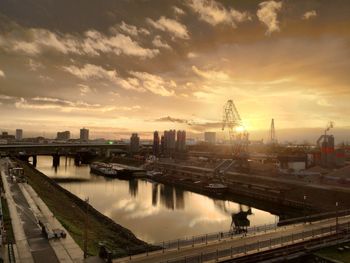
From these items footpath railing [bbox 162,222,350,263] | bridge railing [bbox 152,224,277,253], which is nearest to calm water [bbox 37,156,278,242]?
bridge railing [bbox 152,224,277,253]

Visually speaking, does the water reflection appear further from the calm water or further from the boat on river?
the boat on river

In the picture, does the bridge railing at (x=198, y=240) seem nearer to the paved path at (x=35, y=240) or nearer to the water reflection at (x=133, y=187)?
the paved path at (x=35, y=240)

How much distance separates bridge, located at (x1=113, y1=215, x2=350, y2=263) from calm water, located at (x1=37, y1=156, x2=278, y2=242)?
59.0 feet

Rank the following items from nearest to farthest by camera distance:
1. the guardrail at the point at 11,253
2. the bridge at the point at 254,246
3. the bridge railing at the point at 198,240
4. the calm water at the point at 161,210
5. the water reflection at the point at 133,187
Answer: the guardrail at the point at 11,253 → the bridge at the point at 254,246 → the bridge railing at the point at 198,240 → the calm water at the point at 161,210 → the water reflection at the point at 133,187

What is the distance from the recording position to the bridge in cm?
2878

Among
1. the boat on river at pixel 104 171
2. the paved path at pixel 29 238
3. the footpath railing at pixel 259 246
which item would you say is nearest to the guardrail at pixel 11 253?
the paved path at pixel 29 238

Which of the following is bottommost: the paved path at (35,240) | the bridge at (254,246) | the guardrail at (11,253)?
the bridge at (254,246)

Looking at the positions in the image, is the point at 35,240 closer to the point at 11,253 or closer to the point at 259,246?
the point at 11,253

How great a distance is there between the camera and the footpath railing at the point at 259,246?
2831 cm

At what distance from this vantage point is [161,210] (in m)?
73.6

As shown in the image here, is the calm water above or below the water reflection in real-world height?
above

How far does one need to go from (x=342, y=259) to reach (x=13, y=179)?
71.9 m

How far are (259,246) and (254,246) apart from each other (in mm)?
494

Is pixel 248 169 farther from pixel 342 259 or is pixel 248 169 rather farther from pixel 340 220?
pixel 342 259
